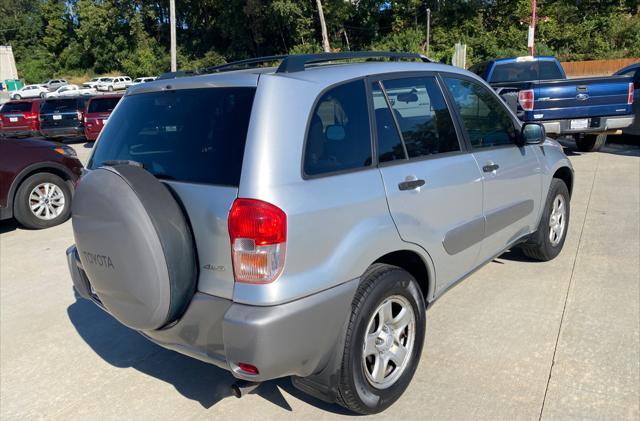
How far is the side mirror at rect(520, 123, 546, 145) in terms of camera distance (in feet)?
13.5

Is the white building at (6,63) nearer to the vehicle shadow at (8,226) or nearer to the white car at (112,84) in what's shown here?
the white car at (112,84)

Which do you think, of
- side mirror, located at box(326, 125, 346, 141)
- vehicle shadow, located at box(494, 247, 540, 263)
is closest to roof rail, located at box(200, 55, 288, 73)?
side mirror, located at box(326, 125, 346, 141)

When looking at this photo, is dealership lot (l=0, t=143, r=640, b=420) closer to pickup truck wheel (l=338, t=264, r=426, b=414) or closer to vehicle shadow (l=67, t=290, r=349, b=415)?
vehicle shadow (l=67, t=290, r=349, b=415)

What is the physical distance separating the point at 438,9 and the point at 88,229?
52.9 metres

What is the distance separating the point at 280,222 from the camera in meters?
2.32

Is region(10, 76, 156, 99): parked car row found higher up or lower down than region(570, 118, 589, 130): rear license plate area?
higher up

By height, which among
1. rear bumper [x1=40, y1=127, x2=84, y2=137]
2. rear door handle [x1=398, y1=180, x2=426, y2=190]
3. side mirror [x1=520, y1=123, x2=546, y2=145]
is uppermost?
side mirror [x1=520, y1=123, x2=546, y2=145]

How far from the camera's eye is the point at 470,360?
3365mm

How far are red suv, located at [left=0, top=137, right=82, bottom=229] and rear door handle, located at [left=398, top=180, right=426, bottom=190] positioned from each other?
581 centimetres

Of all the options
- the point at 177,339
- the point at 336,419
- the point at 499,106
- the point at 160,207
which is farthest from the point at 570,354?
the point at 160,207

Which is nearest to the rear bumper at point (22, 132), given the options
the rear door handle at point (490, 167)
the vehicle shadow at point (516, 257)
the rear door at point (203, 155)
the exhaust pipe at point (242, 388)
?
the vehicle shadow at point (516, 257)

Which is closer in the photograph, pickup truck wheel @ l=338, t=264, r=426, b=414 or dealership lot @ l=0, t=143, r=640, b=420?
pickup truck wheel @ l=338, t=264, r=426, b=414

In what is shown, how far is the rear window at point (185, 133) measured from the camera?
98.1 inches

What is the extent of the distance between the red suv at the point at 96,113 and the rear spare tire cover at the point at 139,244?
1540cm
